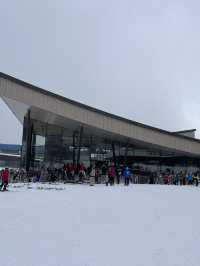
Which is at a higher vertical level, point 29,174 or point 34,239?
point 29,174

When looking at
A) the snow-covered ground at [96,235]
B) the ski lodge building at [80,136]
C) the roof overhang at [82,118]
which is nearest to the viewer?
the snow-covered ground at [96,235]

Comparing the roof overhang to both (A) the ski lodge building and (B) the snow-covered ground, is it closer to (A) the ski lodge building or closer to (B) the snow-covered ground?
(A) the ski lodge building

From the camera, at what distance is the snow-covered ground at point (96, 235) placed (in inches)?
313

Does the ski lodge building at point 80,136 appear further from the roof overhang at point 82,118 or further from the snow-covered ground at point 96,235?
the snow-covered ground at point 96,235

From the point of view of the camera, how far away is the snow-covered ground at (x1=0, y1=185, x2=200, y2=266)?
26.1 feet

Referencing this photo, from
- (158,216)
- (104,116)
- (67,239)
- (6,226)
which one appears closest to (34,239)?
(67,239)

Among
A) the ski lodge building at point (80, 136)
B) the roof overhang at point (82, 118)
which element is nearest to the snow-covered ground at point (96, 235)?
the roof overhang at point (82, 118)

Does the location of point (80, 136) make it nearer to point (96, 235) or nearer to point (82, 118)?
point (82, 118)

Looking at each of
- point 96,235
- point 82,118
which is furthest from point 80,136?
point 96,235

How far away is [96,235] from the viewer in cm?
970

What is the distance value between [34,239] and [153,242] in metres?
2.34

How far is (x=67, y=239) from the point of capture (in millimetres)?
9219

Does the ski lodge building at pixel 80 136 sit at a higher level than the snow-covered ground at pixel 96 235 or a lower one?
higher

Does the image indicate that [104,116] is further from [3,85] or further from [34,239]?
[34,239]
